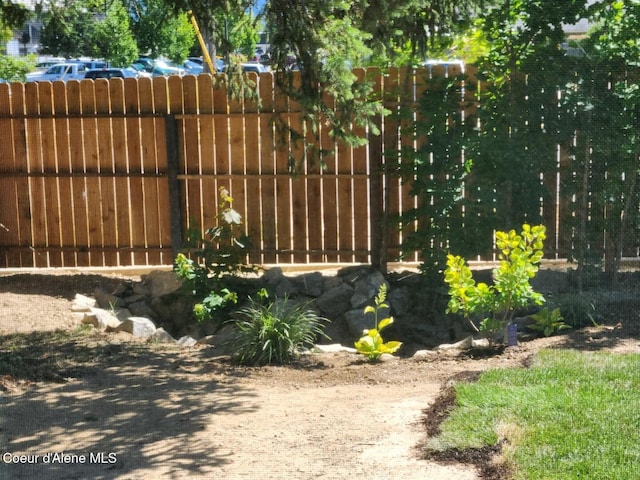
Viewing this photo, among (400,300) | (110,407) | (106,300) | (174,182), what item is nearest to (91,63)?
(174,182)

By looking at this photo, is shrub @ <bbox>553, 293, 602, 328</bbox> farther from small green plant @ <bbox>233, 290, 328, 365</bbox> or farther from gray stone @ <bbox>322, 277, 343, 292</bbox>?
gray stone @ <bbox>322, 277, 343, 292</bbox>

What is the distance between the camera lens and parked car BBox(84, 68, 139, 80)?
960 cm

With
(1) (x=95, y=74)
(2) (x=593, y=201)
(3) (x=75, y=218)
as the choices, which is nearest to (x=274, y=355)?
(2) (x=593, y=201)

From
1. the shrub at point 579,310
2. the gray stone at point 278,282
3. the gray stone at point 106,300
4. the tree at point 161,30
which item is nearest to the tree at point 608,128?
the shrub at point 579,310

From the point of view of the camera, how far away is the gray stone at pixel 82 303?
8.09 metres

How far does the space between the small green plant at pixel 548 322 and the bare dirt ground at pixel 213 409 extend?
0.73 feet

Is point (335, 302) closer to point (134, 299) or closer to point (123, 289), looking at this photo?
point (134, 299)

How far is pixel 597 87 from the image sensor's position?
7.54m

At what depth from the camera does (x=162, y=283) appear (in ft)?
28.7

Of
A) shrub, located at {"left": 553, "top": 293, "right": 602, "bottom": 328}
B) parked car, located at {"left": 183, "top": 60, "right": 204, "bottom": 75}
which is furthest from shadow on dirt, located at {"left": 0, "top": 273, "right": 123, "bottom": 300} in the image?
shrub, located at {"left": 553, "top": 293, "right": 602, "bottom": 328}

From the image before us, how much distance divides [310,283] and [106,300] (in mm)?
2011

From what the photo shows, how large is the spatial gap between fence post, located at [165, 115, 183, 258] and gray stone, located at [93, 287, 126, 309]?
820 millimetres

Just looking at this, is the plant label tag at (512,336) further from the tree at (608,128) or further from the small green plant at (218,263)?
the small green plant at (218,263)

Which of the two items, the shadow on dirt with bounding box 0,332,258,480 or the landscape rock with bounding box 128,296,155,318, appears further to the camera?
the landscape rock with bounding box 128,296,155,318
